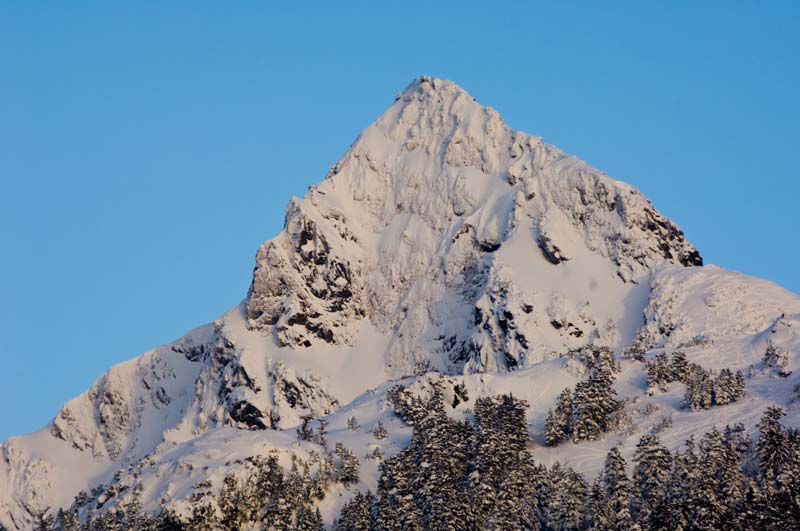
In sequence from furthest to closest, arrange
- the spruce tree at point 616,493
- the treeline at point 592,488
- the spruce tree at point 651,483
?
the spruce tree at point 616,493 → the spruce tree at point 651,483 → the treeline at point 592,488

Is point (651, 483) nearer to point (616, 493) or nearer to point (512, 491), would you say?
point (616, 493)

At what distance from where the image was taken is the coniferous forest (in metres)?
166

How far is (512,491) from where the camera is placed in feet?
592

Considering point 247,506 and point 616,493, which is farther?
point 247,506

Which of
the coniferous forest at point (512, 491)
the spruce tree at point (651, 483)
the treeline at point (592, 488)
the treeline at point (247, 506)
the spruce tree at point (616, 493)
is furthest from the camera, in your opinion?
the treeline at point (247, 506)

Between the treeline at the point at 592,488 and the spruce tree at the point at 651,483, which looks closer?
the treeline at the point at 592,488

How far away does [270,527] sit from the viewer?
604 feet

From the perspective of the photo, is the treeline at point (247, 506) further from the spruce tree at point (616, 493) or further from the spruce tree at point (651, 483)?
A: the spruce tree at point (651, 483)

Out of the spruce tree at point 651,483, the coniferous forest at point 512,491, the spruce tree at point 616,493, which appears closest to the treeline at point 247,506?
the coniferous forest at point 512,491

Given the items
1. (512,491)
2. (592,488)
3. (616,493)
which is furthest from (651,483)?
(512,491)

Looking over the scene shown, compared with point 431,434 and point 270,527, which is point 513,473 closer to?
point 431,434

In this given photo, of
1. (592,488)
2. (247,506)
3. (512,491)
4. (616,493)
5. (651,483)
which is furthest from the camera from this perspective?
(247,506)

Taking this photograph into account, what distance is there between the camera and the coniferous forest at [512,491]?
6516 inches

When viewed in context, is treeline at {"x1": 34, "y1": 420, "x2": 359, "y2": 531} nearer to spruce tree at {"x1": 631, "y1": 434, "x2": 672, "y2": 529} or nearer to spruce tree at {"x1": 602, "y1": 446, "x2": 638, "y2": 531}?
spruce tree at {"x1": 602, "y1": 446, "x2": 638, "y2": 531}
